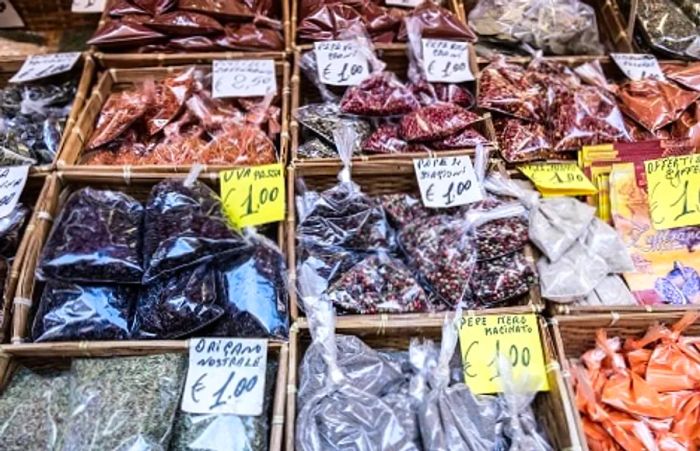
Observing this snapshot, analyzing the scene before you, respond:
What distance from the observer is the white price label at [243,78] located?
1.75m

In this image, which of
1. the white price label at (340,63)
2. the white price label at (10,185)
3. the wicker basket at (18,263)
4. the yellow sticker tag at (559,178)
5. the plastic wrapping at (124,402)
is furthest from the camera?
the white price label at (340,63)

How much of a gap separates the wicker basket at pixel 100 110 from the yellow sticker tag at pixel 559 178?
62 centimetres

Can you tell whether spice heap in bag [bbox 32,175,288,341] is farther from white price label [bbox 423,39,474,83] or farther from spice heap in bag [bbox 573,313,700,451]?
white price label [bbox 423,39,474,83]

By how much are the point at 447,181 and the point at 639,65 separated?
0.79 meters

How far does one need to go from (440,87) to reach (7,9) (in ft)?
4.76

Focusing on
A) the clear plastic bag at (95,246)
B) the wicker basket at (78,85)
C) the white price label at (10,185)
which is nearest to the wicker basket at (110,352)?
the clear plastic bag at (95,246)

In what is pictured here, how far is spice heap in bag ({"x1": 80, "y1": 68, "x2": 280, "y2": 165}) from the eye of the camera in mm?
1577

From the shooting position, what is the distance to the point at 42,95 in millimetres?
1776

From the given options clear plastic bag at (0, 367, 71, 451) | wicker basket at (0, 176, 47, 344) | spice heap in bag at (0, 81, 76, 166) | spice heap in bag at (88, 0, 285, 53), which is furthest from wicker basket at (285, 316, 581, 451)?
spice heap in bag at (88, 0, 285, 53)

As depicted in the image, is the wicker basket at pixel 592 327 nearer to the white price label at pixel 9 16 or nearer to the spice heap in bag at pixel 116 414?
the spice heap in bag at pixel 116 414

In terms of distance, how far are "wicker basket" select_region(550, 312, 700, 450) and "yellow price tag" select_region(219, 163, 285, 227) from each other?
652mm

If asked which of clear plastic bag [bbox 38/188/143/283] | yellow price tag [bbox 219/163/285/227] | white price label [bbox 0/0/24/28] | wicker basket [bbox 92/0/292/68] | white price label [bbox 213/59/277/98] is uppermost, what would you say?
white price label [bbox 0/0/24/28]

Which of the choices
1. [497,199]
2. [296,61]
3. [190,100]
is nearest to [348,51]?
[296,61]

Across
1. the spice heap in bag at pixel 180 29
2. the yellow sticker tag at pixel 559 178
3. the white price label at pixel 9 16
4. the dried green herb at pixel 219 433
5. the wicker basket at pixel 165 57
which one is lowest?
the dried green herb at pixel 219 433
